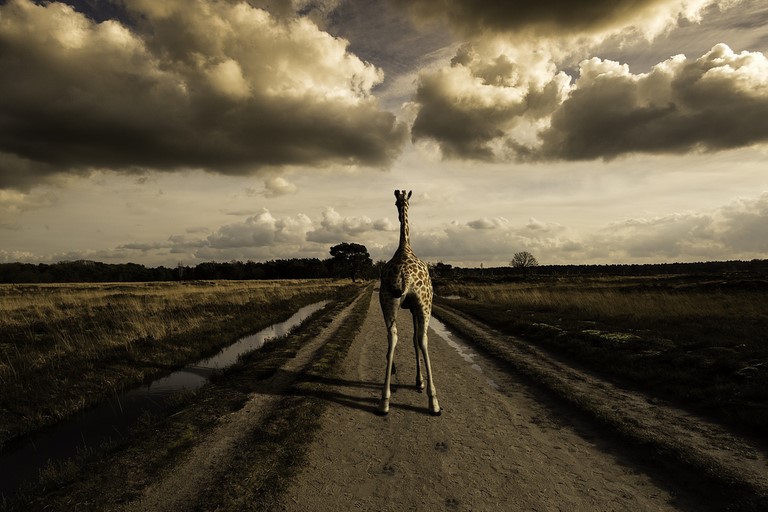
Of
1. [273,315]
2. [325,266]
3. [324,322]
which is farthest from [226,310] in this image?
[325,266]

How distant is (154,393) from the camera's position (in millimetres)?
10031

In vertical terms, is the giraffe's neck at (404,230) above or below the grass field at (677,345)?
above

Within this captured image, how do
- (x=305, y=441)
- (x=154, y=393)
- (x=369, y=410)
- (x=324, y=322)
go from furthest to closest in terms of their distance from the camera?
(x=324, y=322) → (x=154, y=393) → (x=369, y=410) → (x=305, y=441)

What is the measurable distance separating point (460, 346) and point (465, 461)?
9.70 m

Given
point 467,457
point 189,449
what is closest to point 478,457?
point 467,457

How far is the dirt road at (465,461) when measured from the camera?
4629mm

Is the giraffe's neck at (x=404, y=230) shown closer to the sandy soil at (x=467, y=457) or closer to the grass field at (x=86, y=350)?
the sandy soil at (x=467, y=457)

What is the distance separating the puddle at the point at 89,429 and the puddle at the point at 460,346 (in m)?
7.97

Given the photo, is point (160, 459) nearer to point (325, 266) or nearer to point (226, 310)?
point (226, 310)

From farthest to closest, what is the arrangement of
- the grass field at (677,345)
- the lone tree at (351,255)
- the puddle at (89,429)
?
the lone tree at (351,255), the grass field at (677,345), the puddle at (89,429)

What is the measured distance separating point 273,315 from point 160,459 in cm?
2072

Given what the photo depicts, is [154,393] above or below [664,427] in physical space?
below

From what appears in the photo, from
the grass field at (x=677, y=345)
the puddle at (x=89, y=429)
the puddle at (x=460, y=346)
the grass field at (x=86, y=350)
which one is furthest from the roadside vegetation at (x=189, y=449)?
the grass field at (x=677, y=345)

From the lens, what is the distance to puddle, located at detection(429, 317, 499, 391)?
445 inches
